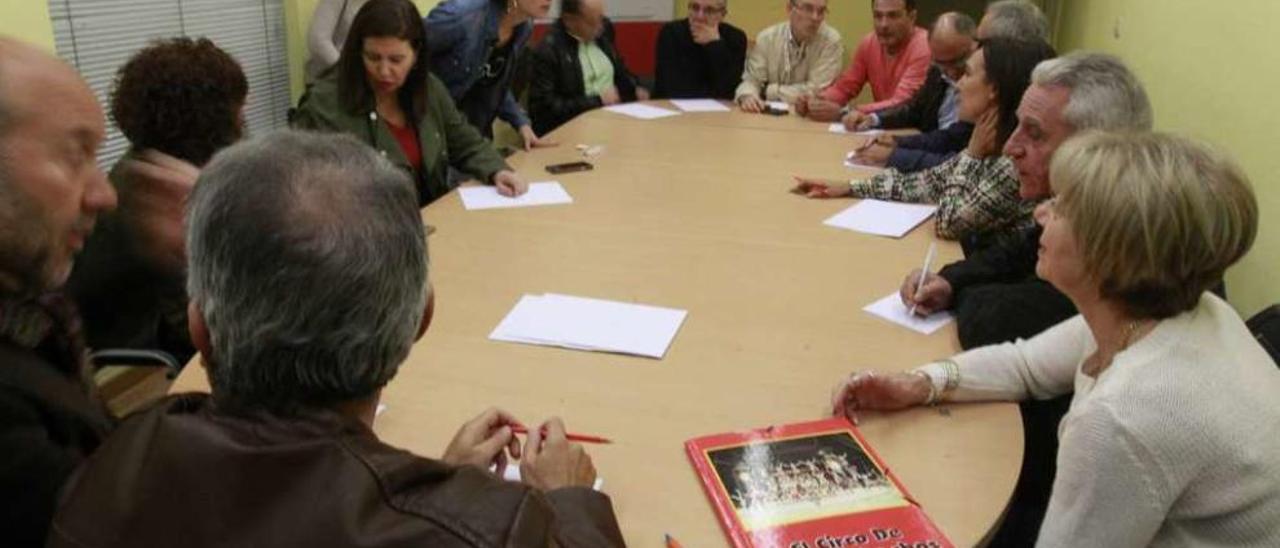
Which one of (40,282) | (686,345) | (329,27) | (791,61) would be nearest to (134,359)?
(40,282)

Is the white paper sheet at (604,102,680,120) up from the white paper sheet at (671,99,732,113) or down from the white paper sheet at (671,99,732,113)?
up

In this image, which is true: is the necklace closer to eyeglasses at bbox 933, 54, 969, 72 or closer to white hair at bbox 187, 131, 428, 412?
white hair at bbox 187, 131, 428, 412

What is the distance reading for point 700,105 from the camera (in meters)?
4.38

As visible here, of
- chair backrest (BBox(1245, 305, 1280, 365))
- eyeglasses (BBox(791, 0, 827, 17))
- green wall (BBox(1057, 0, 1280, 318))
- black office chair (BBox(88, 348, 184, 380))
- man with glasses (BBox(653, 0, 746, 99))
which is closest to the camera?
chair backrest (BBox(1245, 305, 1280, 365))

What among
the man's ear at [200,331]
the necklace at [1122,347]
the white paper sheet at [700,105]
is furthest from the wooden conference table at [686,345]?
the white paper sheet at [700,105]

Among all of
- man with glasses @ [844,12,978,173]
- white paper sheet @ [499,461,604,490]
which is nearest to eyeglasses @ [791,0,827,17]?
man with glasses @ [844,12,978,173]

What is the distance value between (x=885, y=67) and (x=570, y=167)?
205 centimetres

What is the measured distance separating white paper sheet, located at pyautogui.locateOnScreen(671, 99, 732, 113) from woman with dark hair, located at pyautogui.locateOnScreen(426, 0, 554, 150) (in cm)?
80

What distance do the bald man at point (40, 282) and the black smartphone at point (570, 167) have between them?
1.88 m

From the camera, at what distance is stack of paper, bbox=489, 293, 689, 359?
1.72 m

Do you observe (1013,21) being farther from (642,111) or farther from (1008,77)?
(642,111)

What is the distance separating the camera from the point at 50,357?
3.84 ft

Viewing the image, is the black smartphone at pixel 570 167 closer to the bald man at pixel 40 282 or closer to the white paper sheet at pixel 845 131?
the white paper sheet at pixel 845 131

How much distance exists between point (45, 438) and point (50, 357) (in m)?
0.17
